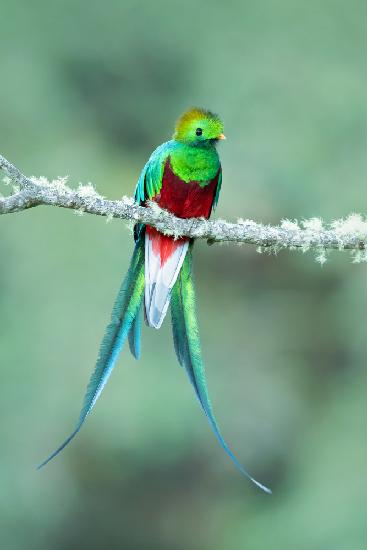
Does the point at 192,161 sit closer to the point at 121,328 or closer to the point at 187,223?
the point at 187,223

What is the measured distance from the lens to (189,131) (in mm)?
1949

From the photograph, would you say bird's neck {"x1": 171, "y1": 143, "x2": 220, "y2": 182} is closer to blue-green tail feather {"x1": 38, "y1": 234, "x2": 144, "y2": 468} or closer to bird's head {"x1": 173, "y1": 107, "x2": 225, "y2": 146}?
bird's head {"x1": 173, "y1": 107, "x2": 225, "y2": 146}

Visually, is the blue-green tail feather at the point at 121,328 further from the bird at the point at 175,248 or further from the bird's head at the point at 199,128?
the bird's head at the point at 199,128

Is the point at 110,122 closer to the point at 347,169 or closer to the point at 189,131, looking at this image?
the point at 347,169

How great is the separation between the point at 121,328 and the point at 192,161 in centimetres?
46

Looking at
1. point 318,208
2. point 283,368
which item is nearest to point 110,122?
point 318,208

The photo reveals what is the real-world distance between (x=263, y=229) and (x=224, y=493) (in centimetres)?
286

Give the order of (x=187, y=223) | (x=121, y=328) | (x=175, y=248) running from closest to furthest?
(x=121, y=328)
(x=187, y=223)
(x=175, y=248)

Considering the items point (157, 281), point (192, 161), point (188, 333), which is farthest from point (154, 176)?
point (188, 333)

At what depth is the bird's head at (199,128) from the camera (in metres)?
1.93

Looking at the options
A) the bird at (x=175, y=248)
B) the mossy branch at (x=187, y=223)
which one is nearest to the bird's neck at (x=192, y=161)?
the bird at (x=175, y=248)

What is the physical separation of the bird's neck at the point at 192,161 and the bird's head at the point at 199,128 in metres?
0.02

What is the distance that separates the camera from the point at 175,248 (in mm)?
1999

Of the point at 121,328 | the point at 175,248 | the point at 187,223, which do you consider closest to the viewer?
the point at 121,328
